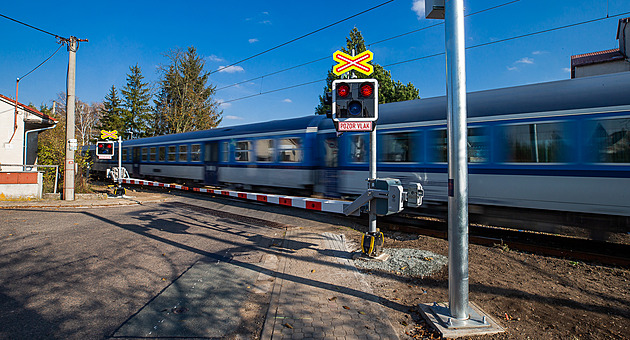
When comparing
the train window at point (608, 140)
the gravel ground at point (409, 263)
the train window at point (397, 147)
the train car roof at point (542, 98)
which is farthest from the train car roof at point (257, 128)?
the train window at point (608, 140)

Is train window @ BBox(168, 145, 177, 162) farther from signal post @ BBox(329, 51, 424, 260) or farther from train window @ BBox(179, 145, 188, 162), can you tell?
signal post @ BBox(329, 51, 424, 260)

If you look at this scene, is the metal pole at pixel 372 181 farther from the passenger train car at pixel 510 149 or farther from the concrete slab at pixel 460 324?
the passenger train car at pixel 510 149

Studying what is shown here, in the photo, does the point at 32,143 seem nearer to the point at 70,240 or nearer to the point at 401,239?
the point at 70,240

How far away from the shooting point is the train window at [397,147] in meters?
8.09

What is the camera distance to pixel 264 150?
468 inches

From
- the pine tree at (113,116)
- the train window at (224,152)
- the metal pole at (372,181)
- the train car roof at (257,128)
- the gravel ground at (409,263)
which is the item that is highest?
the pine tree at (113,116)

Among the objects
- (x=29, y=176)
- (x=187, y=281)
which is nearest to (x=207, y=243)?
(x=187, y=281)

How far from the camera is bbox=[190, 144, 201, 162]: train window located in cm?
1524

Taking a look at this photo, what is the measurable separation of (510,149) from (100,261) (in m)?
8.01

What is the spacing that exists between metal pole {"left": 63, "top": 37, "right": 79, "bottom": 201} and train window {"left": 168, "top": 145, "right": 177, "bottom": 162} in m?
4.63

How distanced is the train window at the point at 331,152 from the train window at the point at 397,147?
5.37 feet

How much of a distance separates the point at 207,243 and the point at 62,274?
7.69 ft

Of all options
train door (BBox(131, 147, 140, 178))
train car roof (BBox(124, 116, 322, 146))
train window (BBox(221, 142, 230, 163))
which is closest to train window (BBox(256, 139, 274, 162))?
train car roof (BBox(124, 116, 322, 146))

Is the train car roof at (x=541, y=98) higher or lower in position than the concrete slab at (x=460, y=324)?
higher
